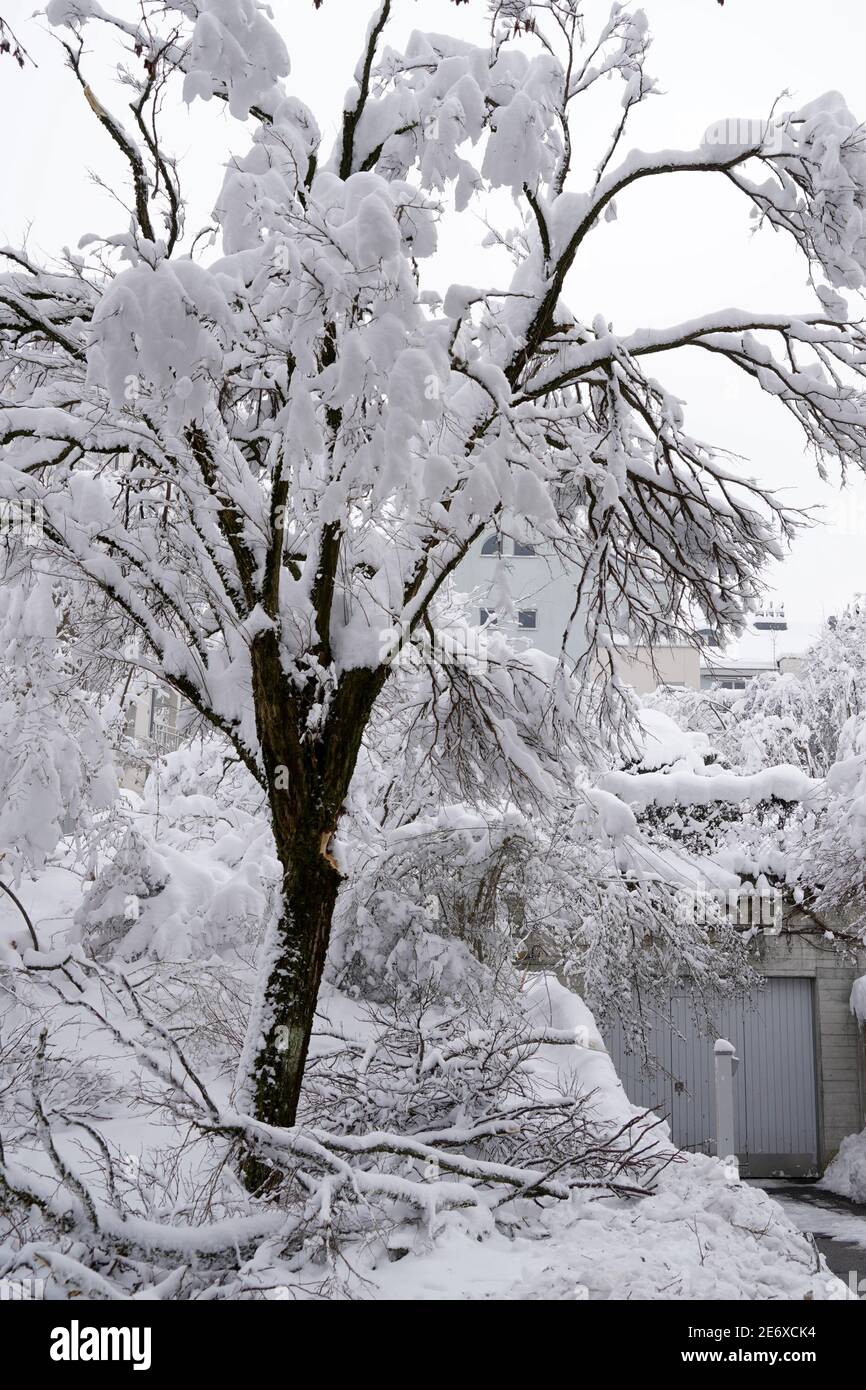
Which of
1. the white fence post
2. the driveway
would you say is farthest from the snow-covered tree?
the driveway

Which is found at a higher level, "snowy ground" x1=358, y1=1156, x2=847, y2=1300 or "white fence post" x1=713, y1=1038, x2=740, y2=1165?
"snowy ground" x1=358, y1=1156, x2=847, y2=1300

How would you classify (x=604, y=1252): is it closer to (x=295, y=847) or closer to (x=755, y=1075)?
(x=295, y=847)

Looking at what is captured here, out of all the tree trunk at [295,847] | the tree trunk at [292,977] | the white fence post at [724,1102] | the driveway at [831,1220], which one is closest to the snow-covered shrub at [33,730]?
the tree trunk at [295,847]

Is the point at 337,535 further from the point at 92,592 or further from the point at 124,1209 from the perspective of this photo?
the point at 124,1209

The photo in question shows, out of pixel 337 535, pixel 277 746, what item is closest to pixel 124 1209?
pixel 277 746

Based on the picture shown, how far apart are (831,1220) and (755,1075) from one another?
12.2 feet

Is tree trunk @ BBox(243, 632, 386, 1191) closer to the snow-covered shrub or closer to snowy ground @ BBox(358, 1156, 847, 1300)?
snowy ground @ BBox(358, 1156, 847, 1300)

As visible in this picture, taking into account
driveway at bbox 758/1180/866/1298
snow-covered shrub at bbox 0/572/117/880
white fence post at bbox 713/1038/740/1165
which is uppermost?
snow-covered shrub at bbox 0/572/117/880

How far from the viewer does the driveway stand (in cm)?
1126

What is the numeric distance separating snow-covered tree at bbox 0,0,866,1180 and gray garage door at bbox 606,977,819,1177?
11733mm

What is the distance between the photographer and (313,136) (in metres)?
5.81

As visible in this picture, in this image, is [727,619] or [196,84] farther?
[727,619]

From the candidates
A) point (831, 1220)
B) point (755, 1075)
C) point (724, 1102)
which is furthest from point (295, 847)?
point (755, 1075)
